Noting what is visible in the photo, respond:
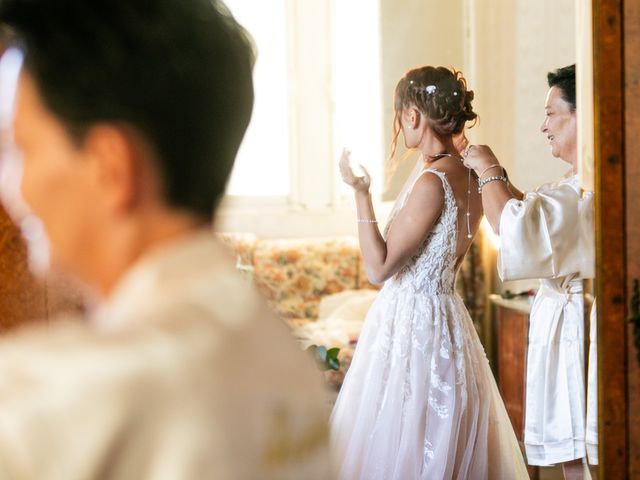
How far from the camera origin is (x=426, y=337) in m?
2.12

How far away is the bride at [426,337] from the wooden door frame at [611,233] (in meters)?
0.30

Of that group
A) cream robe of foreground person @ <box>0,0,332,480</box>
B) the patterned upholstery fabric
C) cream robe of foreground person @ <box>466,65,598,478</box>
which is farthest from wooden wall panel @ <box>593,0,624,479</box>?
cream robe of foreground person @ <box>0,0,332,480</box>

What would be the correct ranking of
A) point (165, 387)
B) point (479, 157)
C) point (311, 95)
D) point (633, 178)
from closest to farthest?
point (165, 387), point (633, 178), point (479, 157), point (311, 95)

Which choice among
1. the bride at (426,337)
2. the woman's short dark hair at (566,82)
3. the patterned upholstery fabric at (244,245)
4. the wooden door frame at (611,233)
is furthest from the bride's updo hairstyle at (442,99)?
the patterned upholstery fabric at (244,245)

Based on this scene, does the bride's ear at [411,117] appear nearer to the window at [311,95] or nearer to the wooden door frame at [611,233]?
the window at [311,95]

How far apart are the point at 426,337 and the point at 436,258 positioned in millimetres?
204

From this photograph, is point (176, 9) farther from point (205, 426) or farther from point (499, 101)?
point (499, 101)

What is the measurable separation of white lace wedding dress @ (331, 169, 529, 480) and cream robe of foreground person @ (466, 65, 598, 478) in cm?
12

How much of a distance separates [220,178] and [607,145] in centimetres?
158

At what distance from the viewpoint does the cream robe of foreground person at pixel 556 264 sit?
2072mm

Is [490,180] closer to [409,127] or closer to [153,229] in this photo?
[409,127]

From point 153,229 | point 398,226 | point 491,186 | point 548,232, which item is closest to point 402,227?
point 398,226

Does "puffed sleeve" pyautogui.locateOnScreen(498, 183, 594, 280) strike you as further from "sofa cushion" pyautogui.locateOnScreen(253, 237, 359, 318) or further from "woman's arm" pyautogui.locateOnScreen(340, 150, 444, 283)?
"sofa cushion" pyautogui.locateOnScreen(253, 237, 359, 318)

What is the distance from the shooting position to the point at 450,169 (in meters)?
2.09
